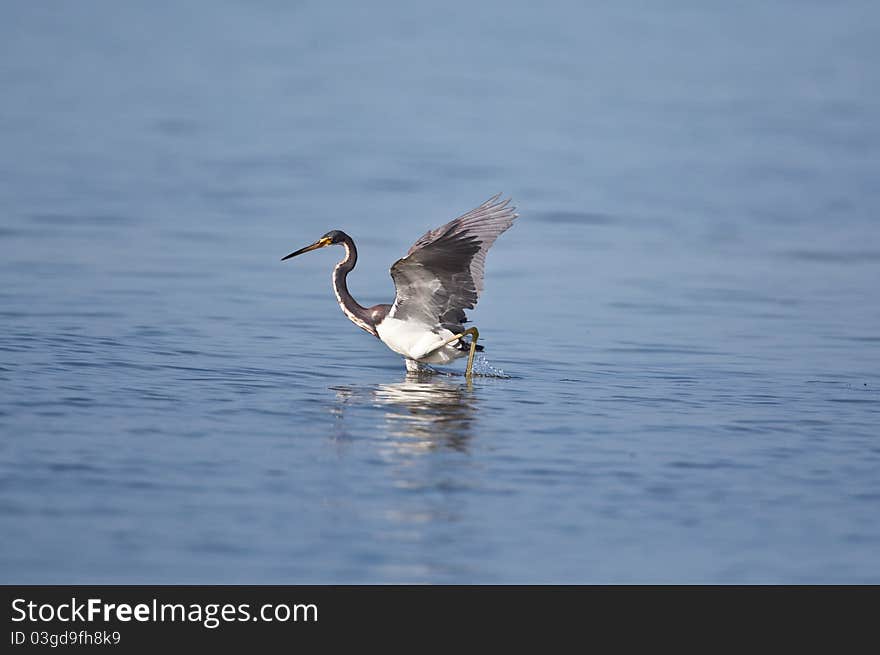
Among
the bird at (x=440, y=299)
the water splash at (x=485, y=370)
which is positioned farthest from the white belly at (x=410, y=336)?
the water splash at (x=485, y=370)

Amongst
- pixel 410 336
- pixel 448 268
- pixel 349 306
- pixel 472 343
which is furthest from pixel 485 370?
pixel 349 306

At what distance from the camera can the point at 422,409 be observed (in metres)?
8.83

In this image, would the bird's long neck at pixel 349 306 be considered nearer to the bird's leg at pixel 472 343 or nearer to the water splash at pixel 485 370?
the bird's leg at pixel 472 343

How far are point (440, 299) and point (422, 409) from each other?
5.05ft

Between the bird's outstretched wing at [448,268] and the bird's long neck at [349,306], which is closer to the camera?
the bird's outstretched wing at [448,268]

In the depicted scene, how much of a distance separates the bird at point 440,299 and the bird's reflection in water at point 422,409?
0.79 feet

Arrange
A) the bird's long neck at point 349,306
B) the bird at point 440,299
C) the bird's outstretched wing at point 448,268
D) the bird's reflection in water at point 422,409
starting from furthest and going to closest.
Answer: the bird's long neck at point 349,306 < the bird at point 440,299 < the bird's outstretched wing at point 448,268 < the bird's reflection in water at point 422,409

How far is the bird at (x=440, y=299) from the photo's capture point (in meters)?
9.80

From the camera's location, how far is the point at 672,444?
26.0 ft

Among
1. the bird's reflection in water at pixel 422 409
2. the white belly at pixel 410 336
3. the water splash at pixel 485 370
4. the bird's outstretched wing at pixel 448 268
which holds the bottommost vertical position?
the bird's reflection in water at pixel 422 409

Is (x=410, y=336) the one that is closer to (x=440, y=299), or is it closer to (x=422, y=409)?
(x=440, y=299)

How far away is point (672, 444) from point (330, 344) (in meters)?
3.84

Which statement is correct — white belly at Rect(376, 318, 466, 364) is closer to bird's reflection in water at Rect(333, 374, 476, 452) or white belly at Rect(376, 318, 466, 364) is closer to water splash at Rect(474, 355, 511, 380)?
bird's reflection in water at Rect(333, 374, 476, 452)

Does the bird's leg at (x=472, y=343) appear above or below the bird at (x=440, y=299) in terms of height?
below
